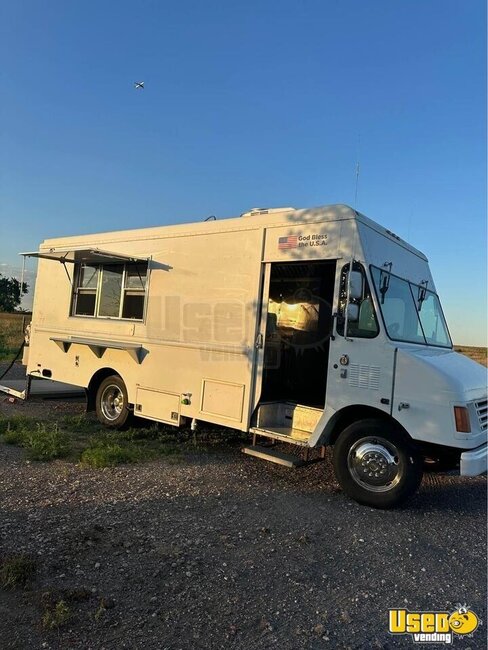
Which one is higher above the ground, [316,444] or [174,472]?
[316,444]

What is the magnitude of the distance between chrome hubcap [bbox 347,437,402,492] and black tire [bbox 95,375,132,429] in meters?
3.83

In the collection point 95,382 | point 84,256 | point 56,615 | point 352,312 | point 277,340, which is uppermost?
point 84,256

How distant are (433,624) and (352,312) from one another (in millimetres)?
2922

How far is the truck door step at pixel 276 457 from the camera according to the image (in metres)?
5.48

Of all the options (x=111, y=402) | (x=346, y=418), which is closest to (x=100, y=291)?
(x=111, y=402)

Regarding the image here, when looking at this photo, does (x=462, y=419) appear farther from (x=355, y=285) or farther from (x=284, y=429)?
(x=284, y=429)

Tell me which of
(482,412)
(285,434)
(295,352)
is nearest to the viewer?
(482,412)

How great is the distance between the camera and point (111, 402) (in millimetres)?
8031

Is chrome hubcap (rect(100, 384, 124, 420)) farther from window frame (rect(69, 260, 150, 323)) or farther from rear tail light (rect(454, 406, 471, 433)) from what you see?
rear tail light (rect(454, 406, 471, 433))

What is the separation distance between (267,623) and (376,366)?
9.20 feet

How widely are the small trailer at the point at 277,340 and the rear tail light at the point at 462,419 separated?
0.01m

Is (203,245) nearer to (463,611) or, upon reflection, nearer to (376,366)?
(376,366)

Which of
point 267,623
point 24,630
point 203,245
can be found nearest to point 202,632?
point 267,623

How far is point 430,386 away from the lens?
4.75 m
